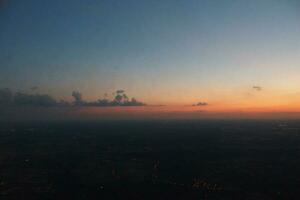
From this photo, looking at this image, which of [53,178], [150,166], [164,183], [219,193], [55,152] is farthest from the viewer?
[55,152]

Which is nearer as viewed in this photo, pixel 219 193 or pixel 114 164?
pixel 219 193

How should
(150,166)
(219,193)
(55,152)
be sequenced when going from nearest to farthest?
(219,193), (150,166), (55,152)

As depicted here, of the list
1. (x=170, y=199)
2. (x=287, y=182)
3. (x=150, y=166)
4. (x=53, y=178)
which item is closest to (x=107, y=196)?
(x=170, y=199)

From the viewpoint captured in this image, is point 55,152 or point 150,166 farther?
point 55,152

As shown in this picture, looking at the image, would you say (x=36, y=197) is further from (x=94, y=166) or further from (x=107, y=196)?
(x=94, y=166)

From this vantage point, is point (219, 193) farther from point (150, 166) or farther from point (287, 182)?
point (150, 166)

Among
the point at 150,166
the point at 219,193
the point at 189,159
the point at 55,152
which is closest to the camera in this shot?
the point at 219,193

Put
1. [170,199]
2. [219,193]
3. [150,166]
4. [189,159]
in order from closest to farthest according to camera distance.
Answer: [170,199]
[219,193]
[150,166]
[189,159]

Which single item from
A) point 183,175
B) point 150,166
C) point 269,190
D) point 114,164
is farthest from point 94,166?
point 269,190
